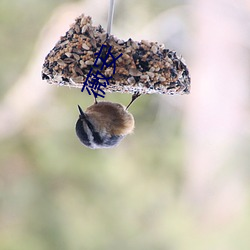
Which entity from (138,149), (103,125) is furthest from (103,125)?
(138,149)

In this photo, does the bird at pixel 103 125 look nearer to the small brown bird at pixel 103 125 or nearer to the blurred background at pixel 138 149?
the small brown bird at pixel 103 125

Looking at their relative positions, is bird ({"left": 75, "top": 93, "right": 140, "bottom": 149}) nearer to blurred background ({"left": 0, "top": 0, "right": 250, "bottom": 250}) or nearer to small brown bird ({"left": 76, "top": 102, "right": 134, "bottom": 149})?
small brown bird ({"left": 76, "top": 102, "right": 134, "bottom": 149})

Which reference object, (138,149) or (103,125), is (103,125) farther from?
(138,149)

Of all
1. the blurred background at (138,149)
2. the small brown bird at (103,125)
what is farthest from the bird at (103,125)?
the blurred background at (138,149)

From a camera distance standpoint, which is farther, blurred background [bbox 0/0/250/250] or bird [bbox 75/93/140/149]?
blurred background [bbox 0/0/250/250]

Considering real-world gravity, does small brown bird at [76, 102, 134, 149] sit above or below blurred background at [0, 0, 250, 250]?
below

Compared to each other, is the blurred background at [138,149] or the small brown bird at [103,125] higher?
Answer: the blurred background at [138,149]

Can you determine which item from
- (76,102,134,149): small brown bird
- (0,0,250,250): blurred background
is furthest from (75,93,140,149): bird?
(0,0,250,250): blurred background
